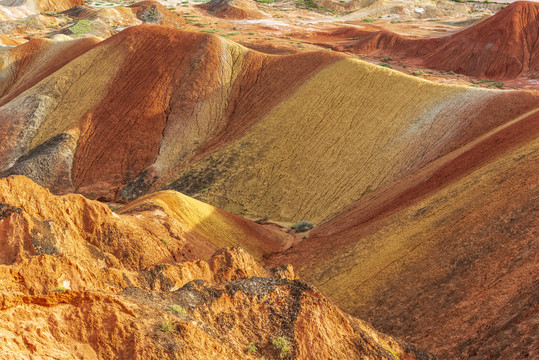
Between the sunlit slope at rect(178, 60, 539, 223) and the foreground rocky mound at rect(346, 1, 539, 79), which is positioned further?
the foreground rocky mound at rect(346, 1, 539, 79)

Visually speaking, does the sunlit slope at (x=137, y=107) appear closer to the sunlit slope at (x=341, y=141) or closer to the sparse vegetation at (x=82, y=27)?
the sunlit slope at (x=341, y=141)

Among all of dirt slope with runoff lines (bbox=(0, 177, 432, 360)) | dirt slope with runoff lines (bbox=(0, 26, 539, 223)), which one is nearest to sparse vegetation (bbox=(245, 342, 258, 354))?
dirt slope with runoff lines (bbox=(0, 177, 432, 360))

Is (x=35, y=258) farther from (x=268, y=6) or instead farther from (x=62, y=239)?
(x=268, y=6)

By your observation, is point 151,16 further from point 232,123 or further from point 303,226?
point 303,226

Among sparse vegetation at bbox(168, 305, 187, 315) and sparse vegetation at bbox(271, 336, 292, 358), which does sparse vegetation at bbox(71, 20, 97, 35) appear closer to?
sparse vegetation at bbox(168, 305, 187, 315)

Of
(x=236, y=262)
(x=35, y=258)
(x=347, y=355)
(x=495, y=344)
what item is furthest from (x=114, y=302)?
(x=495, y=344)

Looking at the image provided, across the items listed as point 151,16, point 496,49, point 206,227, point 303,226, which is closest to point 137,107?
point 303,226
